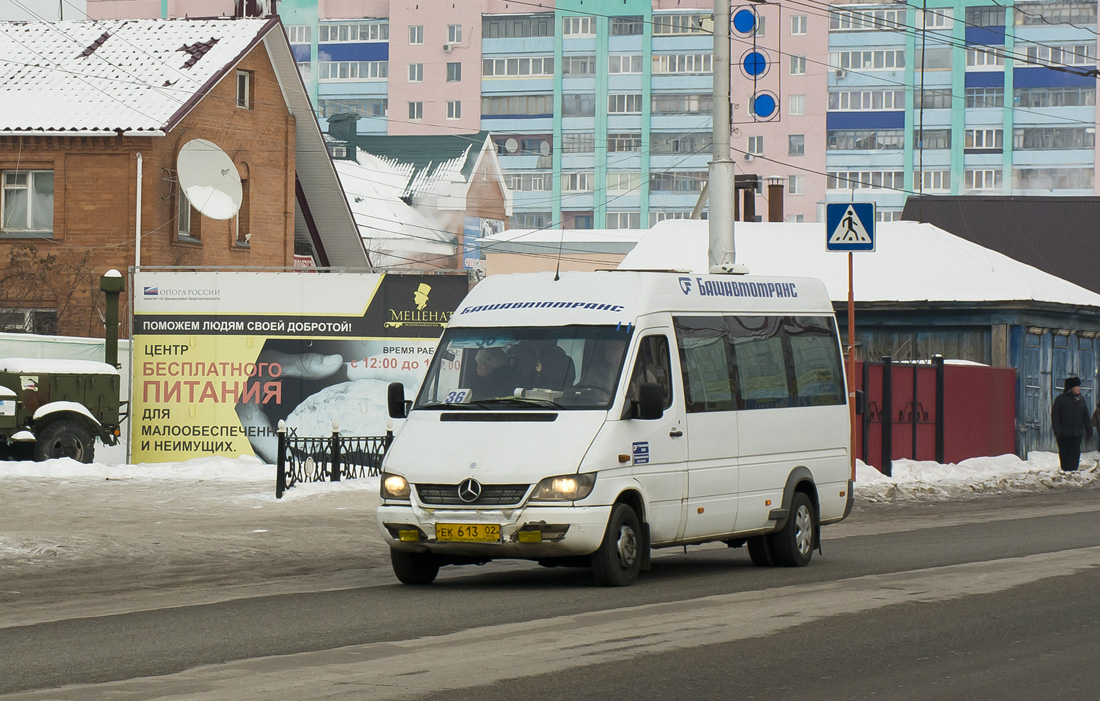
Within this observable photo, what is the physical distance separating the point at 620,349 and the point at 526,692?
5.09 m

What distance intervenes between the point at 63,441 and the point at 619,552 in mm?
16179

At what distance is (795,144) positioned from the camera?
108 meters

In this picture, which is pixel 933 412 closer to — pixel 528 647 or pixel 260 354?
pixel 260 354

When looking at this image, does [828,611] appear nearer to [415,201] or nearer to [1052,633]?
[1052,633]

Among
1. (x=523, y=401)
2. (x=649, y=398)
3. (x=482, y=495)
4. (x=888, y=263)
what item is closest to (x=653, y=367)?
(x=649, y=398)

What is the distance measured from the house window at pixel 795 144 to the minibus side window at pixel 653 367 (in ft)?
317

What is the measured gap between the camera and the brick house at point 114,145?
3753cm

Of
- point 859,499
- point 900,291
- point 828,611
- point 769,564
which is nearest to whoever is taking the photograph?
point 828,611

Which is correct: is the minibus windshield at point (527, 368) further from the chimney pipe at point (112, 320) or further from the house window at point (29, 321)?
the house window at point (29, 321)

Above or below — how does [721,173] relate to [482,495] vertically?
above

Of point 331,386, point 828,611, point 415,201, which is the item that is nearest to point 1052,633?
point 828,611

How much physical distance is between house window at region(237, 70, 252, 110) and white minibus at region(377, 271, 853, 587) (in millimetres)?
28429

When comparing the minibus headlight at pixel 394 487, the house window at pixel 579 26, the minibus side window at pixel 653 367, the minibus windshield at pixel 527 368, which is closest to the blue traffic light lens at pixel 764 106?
the minibus side window at pixel 653 367

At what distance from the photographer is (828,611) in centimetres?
1105
